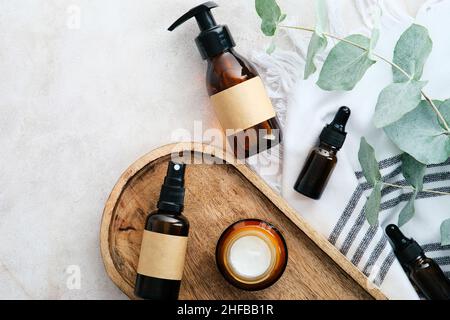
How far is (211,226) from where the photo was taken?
2.44 ft

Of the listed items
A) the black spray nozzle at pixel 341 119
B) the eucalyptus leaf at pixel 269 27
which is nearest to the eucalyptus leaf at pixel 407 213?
the black spray nozzle at pixel 341 119

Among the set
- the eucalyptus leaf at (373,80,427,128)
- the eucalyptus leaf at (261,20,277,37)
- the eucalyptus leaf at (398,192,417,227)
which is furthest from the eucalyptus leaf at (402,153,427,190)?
the eucalyptus leaf at (261,20,277,37)

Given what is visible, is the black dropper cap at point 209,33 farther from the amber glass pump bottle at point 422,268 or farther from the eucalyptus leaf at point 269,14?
the amber glass pump bottle at point 422,268

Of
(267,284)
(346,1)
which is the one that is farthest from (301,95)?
(267,284)

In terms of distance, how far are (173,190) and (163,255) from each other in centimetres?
8

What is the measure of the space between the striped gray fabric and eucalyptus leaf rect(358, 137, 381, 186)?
8 centimetres

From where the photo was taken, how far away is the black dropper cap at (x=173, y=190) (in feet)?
2.23

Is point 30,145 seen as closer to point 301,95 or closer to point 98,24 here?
point 98,24

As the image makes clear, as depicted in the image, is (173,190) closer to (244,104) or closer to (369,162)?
(244,104)

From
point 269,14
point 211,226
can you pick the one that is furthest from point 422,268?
point 269,14

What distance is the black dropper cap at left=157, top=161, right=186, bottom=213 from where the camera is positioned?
68 centimetres

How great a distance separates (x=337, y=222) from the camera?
29.3 inches

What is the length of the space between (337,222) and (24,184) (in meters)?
0.46

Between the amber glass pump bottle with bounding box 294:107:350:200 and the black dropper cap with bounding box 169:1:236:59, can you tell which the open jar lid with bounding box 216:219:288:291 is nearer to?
the amber glass pump bottle with bounding box 294:107:350:200
